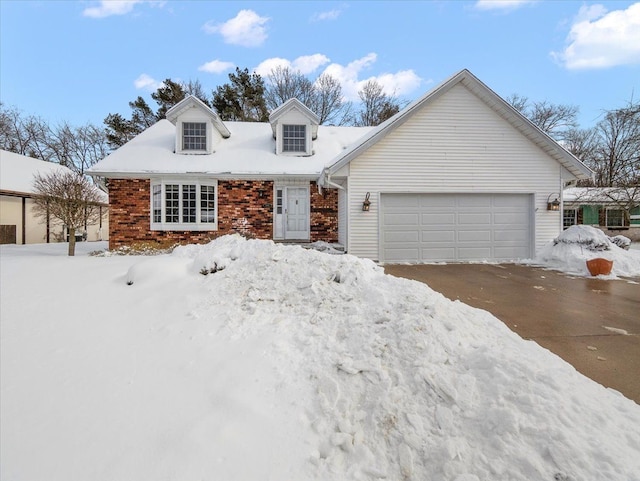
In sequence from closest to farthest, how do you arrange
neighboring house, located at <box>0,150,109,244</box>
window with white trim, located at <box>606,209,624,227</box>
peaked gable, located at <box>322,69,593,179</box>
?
peaked gable, located at <box>322,69,593,179</box>, neighboring house, located at <box>0,150,109,244</box>, window with white trim, located at <box>606,209,624,227</box>

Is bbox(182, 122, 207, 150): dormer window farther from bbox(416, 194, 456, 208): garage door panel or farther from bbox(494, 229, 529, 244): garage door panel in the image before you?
bbox(494, 229, 529, 244): garage door panel

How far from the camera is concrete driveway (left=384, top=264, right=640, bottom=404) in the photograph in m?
3.17

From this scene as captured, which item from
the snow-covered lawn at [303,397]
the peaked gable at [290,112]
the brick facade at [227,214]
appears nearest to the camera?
the snow-covered lawn at [303,397]

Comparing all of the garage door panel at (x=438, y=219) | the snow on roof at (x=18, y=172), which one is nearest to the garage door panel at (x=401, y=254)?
the garage door panel at (x=438, y=219)

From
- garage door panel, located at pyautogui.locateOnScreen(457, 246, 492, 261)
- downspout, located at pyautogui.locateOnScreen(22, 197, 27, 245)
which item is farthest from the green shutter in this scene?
downspout, located at pyautogui.locateOnScreen(22, 197, 27, 245)

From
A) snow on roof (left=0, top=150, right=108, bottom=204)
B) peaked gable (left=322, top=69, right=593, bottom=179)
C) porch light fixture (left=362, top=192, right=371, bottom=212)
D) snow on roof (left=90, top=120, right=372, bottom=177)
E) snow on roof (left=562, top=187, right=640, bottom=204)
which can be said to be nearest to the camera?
peaked gable (left=322, top=69, right=593, bottom=179)

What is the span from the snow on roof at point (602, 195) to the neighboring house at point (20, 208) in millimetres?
22761

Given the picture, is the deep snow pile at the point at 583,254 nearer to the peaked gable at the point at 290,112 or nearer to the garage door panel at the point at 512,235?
the garage door panel at the point at 512,235

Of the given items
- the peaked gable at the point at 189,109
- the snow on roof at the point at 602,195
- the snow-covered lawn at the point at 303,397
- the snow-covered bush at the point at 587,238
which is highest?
the peaked gable at the point at 189,109

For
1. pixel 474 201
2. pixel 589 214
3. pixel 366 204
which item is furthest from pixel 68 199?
pixel 589 214

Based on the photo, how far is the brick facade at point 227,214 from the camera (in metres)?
11.3

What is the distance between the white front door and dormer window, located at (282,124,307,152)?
196 cm

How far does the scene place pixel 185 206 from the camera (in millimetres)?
11422

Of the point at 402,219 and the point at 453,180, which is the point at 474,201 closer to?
the point at 453,180
